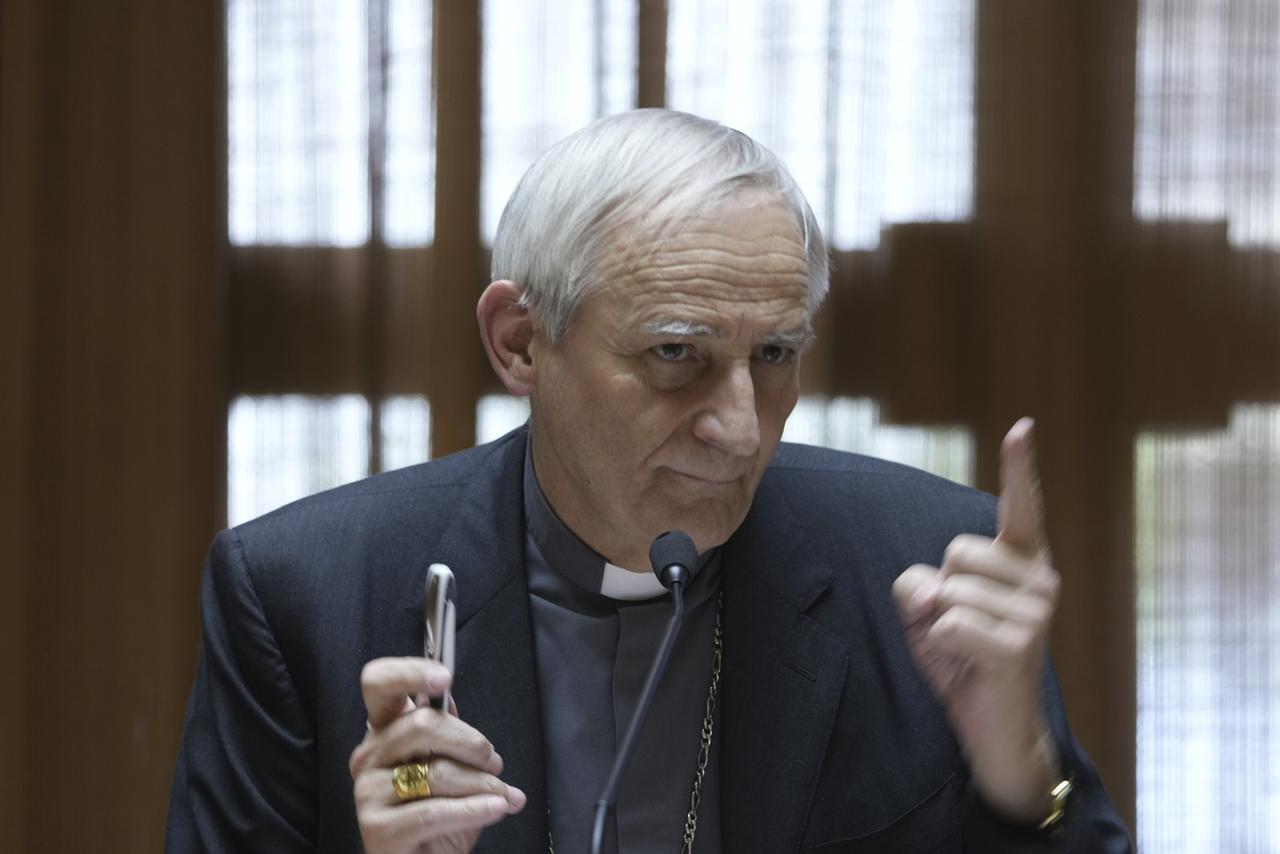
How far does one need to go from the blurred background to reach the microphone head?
1.18 m

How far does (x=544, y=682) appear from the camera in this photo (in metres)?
1.97

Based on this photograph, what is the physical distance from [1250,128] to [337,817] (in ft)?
6.67

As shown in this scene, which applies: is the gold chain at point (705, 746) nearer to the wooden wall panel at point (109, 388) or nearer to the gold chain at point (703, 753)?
the gold chain at point (703, 753)

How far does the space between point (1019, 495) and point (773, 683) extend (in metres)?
0.52

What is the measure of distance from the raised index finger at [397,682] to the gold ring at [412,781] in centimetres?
6

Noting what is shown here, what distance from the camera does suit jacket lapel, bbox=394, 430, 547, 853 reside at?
182 cm

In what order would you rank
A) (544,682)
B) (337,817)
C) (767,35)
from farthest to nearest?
1. (767,35)
2. (544,682)
3. (337,817)

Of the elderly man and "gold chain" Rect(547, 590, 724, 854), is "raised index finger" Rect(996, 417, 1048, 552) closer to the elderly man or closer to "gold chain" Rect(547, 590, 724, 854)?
the elderly man

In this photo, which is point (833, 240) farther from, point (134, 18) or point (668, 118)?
point (134, 18)

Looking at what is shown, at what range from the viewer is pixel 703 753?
1910mm

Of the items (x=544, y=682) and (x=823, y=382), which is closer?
(x=544, y=682)

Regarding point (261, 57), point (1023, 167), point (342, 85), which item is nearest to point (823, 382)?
point (1023, 167)

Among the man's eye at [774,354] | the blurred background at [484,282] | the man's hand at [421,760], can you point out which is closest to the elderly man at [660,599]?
the man's eye at [774,354]

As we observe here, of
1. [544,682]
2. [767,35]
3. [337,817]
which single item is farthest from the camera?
[767,35]
